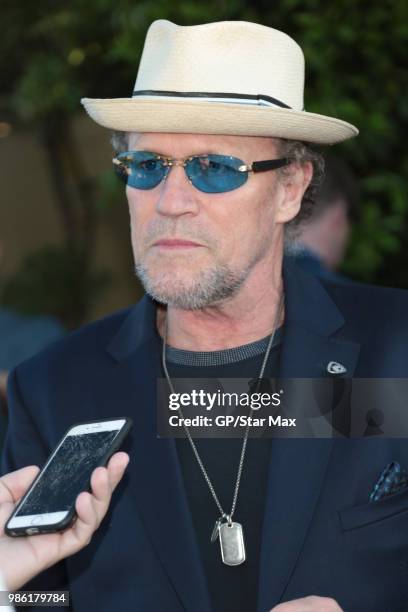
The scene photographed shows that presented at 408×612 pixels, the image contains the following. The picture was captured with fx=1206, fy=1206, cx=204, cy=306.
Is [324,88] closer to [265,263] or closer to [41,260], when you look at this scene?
[265,263]

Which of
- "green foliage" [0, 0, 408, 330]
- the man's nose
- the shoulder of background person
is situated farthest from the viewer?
"green foliage" [0, 0, 408, 330]

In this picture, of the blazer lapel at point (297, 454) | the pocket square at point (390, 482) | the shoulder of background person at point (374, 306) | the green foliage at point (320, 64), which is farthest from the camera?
the green foliage at point (320, 64)

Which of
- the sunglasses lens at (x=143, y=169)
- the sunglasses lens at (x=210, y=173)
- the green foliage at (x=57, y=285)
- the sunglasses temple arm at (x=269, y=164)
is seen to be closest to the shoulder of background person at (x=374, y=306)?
the sunglasses temple arm at (x=269, y=164)

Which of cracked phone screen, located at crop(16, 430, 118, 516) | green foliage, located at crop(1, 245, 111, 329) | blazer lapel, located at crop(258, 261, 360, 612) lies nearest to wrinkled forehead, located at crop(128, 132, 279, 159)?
blazer lapel, located at crop(258, 261, 360, 612)

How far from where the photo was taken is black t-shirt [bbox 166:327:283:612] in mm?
3283

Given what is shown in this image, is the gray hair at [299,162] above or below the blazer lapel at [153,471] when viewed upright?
above

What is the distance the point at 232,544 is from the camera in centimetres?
328

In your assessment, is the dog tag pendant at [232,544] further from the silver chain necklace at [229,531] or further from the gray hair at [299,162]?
the gray hair at [299,162]

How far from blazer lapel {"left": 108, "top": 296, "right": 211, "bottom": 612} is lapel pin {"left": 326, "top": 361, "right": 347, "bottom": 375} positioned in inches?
20.2

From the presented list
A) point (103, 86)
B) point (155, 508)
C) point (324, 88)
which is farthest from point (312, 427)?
point (103, 86)

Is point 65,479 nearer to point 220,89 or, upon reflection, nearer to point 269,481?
point 269,481

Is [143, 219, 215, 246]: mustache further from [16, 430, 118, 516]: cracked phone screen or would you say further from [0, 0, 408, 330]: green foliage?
[0, 0, 408, 330]: green foliage

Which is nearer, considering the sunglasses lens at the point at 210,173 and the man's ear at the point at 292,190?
the sunglasses lens at the point at 210,173

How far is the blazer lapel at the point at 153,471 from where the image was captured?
10.7 feet
